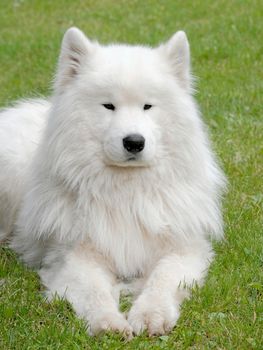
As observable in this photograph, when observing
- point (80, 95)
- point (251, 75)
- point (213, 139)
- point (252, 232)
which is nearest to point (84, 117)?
point (80, 95)

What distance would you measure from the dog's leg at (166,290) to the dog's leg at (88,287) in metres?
0.10

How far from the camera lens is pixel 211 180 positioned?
4789 mm

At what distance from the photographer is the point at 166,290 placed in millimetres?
4031

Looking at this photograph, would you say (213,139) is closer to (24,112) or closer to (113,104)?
(24,112)

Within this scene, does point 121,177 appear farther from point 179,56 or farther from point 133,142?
point 179,56

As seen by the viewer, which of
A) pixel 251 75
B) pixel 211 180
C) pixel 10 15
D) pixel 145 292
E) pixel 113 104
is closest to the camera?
pixel 145 292

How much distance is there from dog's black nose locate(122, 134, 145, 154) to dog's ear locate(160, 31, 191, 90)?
606mm

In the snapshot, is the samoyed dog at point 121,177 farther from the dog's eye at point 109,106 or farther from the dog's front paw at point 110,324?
the dog's front paw at point 110,324

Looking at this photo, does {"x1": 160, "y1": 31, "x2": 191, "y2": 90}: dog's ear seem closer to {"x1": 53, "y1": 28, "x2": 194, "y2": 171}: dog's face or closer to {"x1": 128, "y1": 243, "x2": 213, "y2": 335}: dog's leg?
{"x1": 53, "y1": 28, "x2": 194, "y2": 171}: dog's face

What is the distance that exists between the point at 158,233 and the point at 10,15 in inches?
370

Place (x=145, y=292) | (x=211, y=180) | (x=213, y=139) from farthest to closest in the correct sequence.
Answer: (x=213, y=139) → (x=211, y=180) → (x=145, y=292)

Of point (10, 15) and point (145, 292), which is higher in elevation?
point (145, 292)

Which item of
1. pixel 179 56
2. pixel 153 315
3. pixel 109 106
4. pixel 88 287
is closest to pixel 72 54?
pixel 109 106

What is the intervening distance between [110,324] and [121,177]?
103cm
